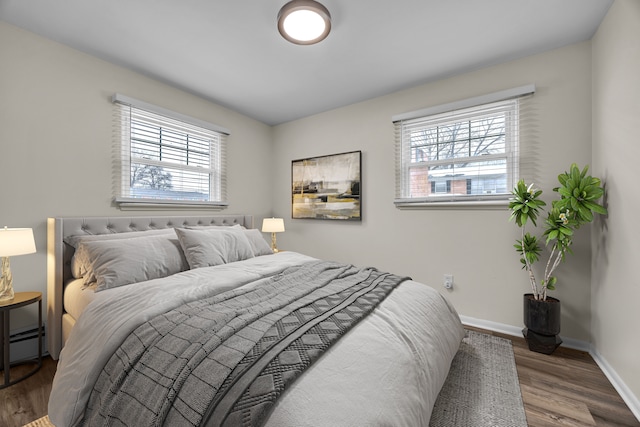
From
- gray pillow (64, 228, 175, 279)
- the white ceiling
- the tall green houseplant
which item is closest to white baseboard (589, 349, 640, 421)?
the tall green houseplant

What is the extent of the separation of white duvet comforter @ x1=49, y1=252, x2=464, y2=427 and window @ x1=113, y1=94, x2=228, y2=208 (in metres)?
1.37

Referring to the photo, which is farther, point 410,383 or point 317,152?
point 317,152

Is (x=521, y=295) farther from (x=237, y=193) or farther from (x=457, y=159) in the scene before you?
(x=237, y=193)

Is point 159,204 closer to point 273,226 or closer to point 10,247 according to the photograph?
point 10,247

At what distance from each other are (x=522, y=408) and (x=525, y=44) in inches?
107

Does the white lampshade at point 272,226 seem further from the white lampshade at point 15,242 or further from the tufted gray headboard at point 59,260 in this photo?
the white lampshade at point 15,242

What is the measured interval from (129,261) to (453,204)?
113 inches

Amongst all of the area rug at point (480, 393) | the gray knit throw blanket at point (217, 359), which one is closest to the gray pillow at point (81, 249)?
the area rug at point (480, 393)

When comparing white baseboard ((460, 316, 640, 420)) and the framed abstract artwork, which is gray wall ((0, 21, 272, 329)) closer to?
the framed abstract artwork

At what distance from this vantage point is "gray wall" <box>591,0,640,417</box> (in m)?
1.62

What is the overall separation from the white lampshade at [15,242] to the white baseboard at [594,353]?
3.62 meters

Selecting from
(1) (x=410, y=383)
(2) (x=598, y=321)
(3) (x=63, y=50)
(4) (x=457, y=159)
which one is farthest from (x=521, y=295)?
(3) (x=63, y=50)

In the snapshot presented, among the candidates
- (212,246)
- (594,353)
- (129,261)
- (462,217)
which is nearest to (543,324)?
(594,353)

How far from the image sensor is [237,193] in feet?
12.1
